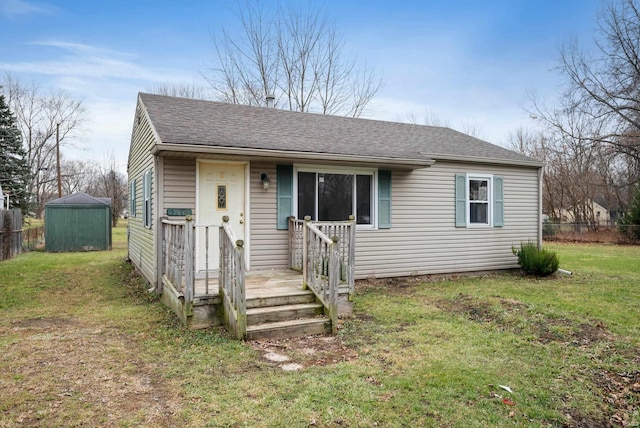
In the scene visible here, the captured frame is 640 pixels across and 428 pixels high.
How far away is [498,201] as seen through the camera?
9.44 m

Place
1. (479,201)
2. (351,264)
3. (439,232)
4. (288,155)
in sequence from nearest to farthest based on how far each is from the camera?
(351,264) → (288,155) → (439,232) → (479,201)

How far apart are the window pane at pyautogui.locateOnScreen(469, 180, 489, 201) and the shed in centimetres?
1246

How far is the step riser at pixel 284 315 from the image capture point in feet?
15.5

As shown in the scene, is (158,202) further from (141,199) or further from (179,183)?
(141,199)

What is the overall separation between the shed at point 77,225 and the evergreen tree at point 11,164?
10015 millimetres

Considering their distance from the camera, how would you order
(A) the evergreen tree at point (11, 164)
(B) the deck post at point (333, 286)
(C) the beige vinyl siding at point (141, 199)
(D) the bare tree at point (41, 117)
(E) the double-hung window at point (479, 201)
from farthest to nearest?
1. (D) the bare tree at point (41, 117)
2. (A) the evergreen tree at point (11, 164)
3. (E) the double-hung window at point (479, 201)
4. (C) the beige vinyl siding at point (141, 199)
5. (B) the deck post at point (333, 286)

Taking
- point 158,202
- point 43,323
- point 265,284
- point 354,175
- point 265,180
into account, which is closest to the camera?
point 43,323

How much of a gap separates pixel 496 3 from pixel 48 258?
15.4 meters

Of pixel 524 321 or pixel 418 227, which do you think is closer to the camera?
pixel 524 321

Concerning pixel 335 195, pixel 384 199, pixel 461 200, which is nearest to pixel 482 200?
pixel 461 200

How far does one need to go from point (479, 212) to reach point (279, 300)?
20.1 feet

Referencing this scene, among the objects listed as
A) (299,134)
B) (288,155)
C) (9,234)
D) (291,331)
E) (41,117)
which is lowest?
(291,331)

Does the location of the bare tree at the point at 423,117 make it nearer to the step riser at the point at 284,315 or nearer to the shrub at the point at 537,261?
the shrub at the point at 537,261

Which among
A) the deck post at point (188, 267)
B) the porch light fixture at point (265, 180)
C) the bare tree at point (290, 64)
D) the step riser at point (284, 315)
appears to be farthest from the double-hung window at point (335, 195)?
the bare tree at point (290, 64)
